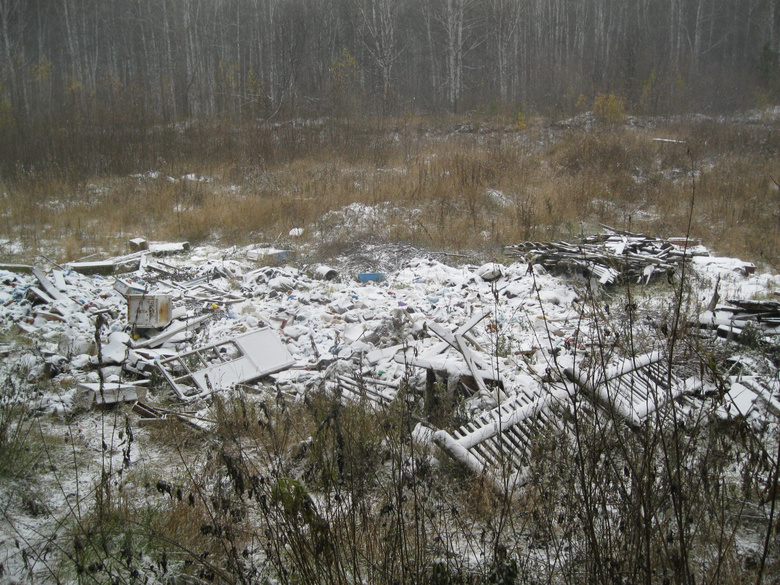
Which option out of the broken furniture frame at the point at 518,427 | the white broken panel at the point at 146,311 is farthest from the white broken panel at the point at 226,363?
the broken furniture frame at the point at 518,427

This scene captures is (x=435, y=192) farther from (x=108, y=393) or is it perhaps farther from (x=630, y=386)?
(x=108, y=393)

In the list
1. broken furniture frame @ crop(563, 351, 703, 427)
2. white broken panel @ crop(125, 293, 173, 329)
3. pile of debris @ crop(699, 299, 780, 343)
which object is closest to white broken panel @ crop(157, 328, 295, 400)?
white broken panel @ crop(125, 293, 173, 329)

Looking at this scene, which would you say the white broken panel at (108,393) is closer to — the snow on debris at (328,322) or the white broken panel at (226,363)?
the snow on debris at (328,322)

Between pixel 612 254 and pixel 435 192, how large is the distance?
443 cm

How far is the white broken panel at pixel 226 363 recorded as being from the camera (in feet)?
13.7

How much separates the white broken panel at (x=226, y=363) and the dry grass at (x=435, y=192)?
12.8 feet

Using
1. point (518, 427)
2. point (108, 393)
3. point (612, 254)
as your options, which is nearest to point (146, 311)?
point (108, 393)

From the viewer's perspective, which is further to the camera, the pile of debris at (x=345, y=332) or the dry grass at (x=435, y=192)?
the dry grass at (x=435, y=192)

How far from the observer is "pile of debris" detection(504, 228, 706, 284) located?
240 inches

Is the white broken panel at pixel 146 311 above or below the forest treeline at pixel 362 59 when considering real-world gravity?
below

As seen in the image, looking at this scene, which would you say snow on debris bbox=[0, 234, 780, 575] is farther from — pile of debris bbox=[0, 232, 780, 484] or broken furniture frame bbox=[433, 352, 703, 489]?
broken furniture frame bbox=[433, 352, 703, 489]

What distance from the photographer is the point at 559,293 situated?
6035 millimetres

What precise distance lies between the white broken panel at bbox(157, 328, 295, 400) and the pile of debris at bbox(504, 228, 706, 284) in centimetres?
307

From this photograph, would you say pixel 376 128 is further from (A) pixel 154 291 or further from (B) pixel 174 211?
(A) pixel 154 291
